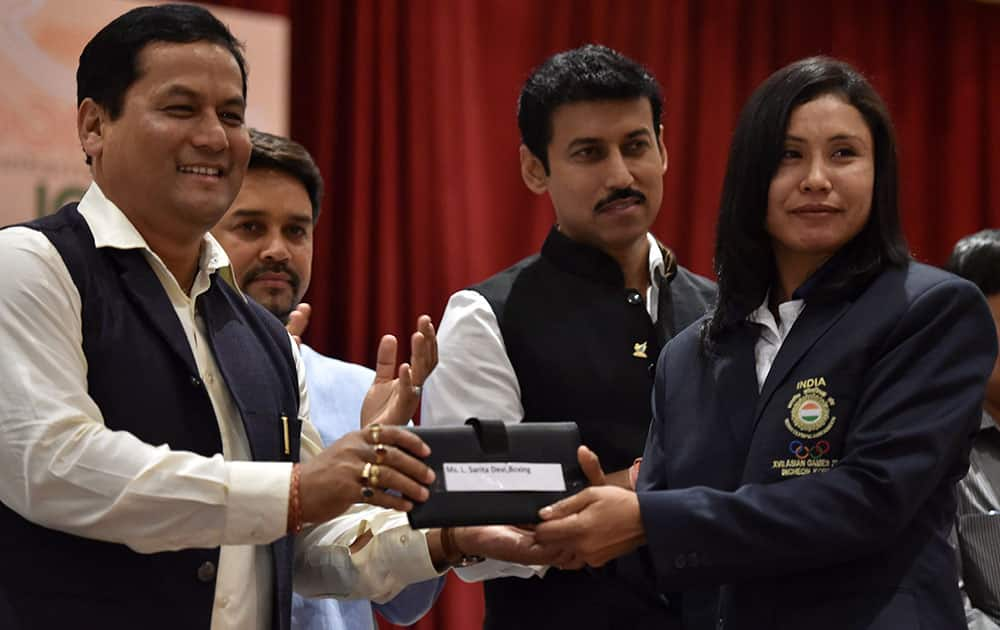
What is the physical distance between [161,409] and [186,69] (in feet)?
1.90

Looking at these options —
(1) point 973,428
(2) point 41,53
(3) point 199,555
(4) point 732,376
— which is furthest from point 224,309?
(2) point 41,53

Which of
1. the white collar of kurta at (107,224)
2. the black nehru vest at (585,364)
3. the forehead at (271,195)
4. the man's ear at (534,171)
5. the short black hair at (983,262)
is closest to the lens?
the white collar of kurta at (107,224)

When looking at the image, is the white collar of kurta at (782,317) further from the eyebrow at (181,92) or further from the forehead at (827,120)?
the eyebrow at (181,92)

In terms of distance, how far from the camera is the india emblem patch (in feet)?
6.27

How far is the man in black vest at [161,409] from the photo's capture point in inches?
72.6

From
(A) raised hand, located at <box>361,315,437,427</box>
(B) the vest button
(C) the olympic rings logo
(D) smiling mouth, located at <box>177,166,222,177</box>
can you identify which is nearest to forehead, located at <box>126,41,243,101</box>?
(D) smiling mouth, located at <box>177,166,222,177</box>

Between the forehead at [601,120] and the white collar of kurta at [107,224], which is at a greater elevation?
the forehead at [601,120]

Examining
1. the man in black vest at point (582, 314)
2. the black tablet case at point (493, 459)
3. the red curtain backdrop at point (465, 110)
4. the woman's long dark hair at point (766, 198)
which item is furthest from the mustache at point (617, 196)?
the red curtain backdrop at point (465, 110)

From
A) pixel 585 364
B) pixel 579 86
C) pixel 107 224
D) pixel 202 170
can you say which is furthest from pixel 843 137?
pixel 107 224

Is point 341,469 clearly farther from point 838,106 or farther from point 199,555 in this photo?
point 838,106

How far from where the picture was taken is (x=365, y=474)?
1.91m

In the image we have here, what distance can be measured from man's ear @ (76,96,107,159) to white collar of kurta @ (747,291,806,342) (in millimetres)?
1125

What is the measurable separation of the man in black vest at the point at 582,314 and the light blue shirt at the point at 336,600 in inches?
8.5

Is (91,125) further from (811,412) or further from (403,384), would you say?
(811,412)
